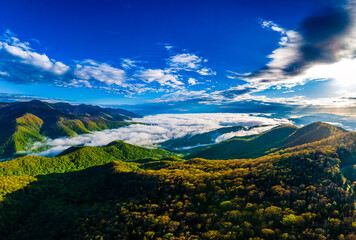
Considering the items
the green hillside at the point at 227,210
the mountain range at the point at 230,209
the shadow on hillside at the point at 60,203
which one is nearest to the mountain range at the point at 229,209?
the mountain range at the point at 230,209

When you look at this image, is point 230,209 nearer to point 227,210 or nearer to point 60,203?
point 227,210

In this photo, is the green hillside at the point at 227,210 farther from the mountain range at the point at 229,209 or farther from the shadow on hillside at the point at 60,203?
the shadow on hillside at the point at 60,203

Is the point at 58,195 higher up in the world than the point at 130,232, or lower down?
lower down

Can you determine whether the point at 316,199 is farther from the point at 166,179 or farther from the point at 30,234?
the point at 30,234

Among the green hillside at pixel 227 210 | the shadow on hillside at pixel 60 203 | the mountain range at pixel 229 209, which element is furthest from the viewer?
the shadow on hillside at pixel 60 203

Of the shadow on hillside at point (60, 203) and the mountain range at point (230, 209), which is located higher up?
the mountain range at point (230, 209)

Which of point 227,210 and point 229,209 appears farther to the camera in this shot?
point 229,209

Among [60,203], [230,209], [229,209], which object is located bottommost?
[60,203]

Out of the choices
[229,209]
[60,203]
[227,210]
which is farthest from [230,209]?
[60,203]

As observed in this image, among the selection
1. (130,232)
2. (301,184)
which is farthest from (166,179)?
(301,184)
